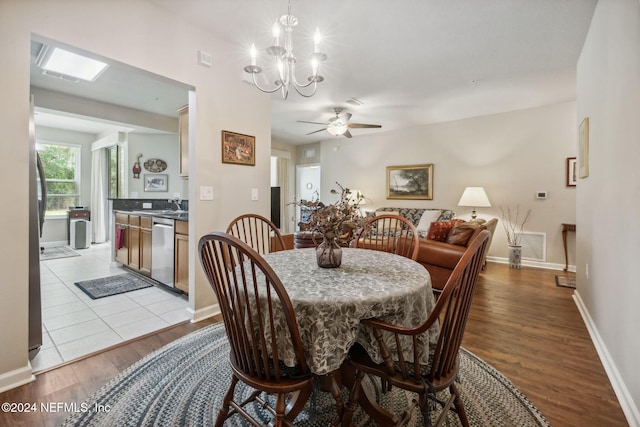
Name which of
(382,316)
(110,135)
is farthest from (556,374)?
(110,135)

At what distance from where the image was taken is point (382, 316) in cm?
113

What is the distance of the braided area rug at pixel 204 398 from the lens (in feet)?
4.60

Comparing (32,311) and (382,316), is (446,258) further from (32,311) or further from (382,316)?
(32,311)

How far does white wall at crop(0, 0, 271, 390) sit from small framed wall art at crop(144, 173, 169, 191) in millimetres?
3940

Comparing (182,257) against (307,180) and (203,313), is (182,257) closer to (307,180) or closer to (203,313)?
(203,313)

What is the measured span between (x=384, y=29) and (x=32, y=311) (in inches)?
134

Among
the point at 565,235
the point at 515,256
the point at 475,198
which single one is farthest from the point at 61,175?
the point at 565,235

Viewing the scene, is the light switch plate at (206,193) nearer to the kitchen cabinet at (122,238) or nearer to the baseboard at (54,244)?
the kitchen cabinet at (122,238)

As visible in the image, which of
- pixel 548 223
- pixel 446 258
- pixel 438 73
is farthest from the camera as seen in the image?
→ pixel 548 223

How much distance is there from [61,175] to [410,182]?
765cm

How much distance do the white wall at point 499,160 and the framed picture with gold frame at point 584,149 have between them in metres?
2.11

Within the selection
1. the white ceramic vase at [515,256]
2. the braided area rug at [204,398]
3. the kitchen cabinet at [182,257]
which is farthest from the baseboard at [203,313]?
the white ceramic vase at [515,256]

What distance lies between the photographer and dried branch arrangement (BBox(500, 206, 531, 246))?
4867 millimetres

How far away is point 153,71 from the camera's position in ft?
7.20
